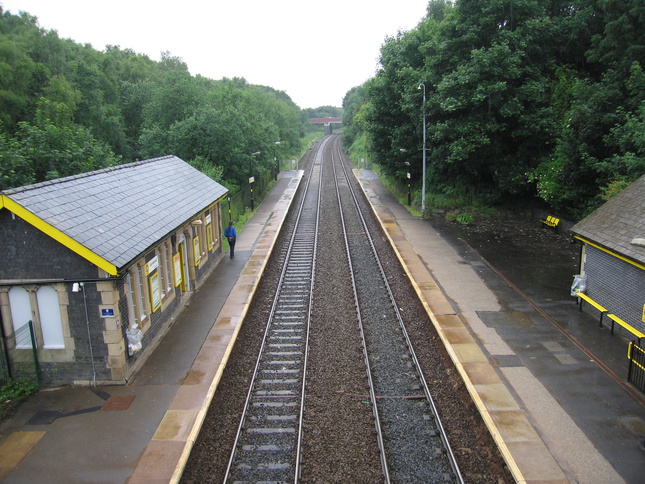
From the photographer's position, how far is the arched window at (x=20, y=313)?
11.1 metres

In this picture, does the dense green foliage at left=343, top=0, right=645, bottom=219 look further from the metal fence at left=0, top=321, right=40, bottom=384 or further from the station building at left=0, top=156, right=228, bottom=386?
the metal fence at left=0, top=321, right=40, bottom=384

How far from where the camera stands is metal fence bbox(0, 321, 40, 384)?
1104 centimetres

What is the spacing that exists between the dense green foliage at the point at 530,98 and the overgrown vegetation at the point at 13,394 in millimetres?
21591

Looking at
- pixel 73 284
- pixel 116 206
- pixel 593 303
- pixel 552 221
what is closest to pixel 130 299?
pixel 73 284

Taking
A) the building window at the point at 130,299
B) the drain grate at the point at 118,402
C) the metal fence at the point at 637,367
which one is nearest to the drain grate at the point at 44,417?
the drain grate at the point at 118,402

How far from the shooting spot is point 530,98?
2659 cm

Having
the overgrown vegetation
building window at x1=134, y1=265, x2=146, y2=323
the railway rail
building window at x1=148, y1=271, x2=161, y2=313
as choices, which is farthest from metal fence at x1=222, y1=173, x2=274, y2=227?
the overgrown vegetation

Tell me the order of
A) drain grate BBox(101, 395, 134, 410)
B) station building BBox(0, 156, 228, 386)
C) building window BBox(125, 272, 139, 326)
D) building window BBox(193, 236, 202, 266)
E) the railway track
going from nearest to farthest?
the railway track, drain grate BBox(101, 395, 134, 410), station building BBox(0, 156, 228, 386), building window BBox(125, 272, 139, 326), building window BBox(193, 236, 202, 266)

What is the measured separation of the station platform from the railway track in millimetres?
992

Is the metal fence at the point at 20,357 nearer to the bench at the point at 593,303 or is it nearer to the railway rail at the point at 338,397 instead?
the railway rail at the point at 338,397

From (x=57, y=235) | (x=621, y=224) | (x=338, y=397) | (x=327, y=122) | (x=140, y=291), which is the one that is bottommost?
(x=338, y=397)

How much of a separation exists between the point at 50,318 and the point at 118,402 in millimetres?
2542

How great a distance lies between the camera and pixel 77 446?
9117 millimetres

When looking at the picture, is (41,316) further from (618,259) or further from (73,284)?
(618,259)
